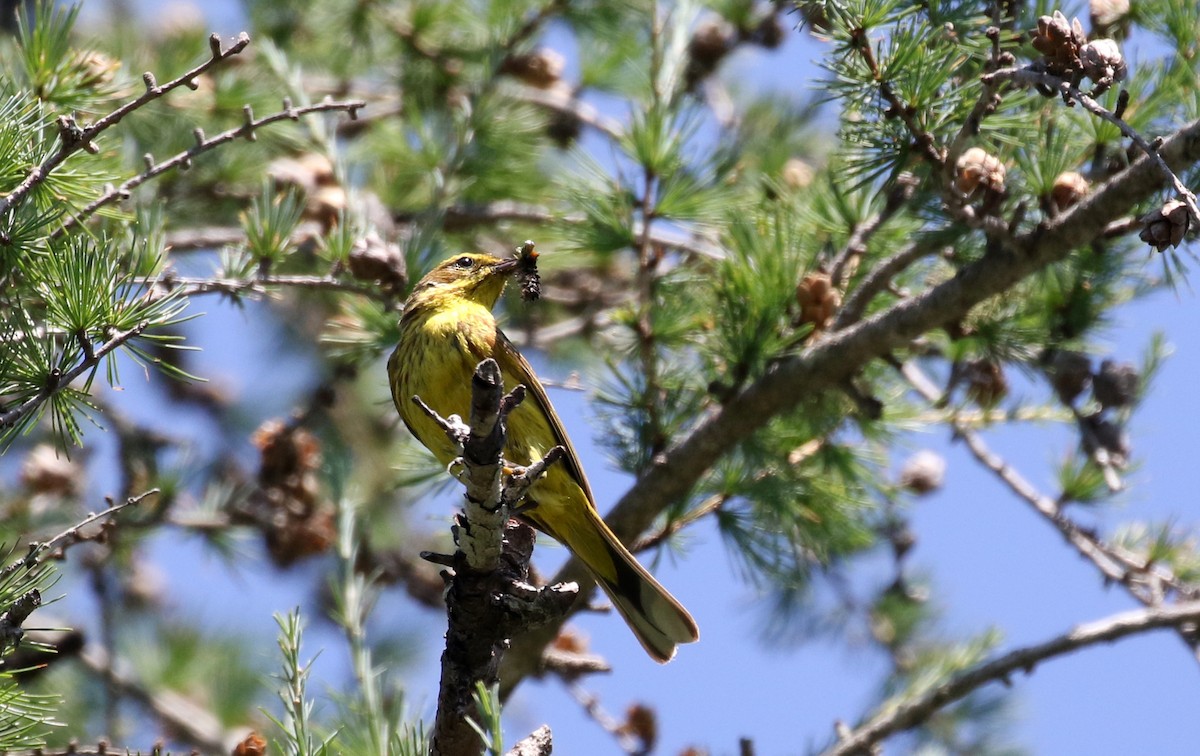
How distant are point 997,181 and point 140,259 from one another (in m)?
2.28

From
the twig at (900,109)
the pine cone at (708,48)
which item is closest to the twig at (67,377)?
the twig at (900,109)

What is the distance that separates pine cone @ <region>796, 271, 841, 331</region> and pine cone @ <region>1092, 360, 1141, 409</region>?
939mm

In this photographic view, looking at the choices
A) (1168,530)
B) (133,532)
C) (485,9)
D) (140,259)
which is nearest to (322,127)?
(485,9)

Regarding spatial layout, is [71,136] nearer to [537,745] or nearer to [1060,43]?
[537,745]

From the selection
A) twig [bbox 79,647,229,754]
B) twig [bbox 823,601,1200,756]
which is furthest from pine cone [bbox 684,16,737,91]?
twig [bbox 79,647,229,754]

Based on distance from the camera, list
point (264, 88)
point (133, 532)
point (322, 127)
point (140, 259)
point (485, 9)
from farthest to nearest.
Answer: point (485, 9) < point (264, 88) < point (322, 127) < point (133, 532) < point (140, 259)

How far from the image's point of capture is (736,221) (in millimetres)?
4207

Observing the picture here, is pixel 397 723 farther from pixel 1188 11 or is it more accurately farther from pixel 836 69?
pixel 1188 11

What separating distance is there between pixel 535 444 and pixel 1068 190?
1.79m

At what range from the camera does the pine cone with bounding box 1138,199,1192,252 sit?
242 centimetres

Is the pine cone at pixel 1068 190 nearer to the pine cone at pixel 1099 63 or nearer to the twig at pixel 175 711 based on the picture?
the pine cone at pixel 1099 63

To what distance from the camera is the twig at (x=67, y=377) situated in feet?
8.84

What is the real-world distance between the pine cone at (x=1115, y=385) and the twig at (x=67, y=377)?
3.04 m

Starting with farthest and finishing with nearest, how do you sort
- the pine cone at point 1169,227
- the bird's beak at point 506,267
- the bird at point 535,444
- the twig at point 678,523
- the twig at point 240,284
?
the bird's beak at point 506,267 → the twig at point 678,523 → the bird at point 535,444 → the twig at point 240,284 → the pine cone at point 1169,227
